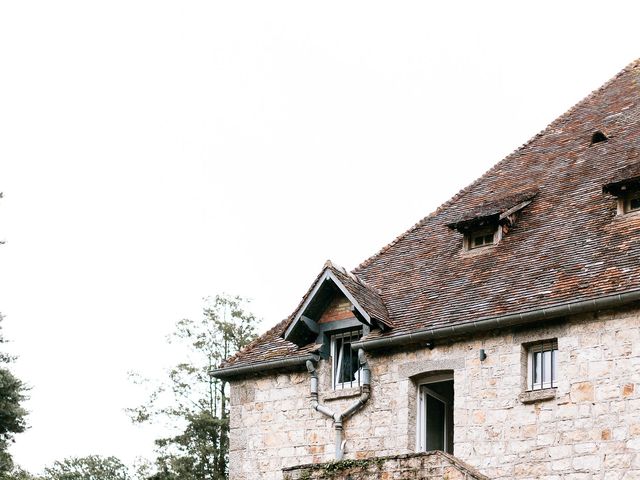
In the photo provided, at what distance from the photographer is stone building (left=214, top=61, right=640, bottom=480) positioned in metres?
16.3

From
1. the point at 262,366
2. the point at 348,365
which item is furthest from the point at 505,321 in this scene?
the point at 262,366

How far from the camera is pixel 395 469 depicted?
14.8m

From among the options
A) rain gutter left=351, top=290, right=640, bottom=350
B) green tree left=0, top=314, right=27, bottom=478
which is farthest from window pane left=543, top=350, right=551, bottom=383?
green tree left=0, top=314, right=27, bottom=478

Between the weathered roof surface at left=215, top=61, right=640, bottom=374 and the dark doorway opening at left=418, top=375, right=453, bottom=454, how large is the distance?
110 cm

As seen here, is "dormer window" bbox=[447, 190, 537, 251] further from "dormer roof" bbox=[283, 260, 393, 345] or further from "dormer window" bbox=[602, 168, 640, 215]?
"dormer window" bbox=[602, 168, 640, 215]

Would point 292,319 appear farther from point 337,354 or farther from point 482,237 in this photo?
point 482,237

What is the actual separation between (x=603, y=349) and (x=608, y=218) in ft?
→ 8.37

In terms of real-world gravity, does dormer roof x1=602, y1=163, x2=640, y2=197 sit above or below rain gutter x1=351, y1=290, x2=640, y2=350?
above

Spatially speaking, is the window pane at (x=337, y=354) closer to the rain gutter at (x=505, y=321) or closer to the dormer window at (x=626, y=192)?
the rain gutter at (x=505, y=321)

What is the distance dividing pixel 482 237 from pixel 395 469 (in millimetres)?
6065

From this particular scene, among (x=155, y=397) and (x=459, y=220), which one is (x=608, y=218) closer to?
(x=459, y=220)

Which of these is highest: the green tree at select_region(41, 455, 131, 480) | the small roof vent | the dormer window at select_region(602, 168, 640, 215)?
the small roof vent

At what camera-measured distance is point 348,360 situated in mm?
19500

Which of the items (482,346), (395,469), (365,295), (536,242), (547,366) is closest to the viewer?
(395,469)
